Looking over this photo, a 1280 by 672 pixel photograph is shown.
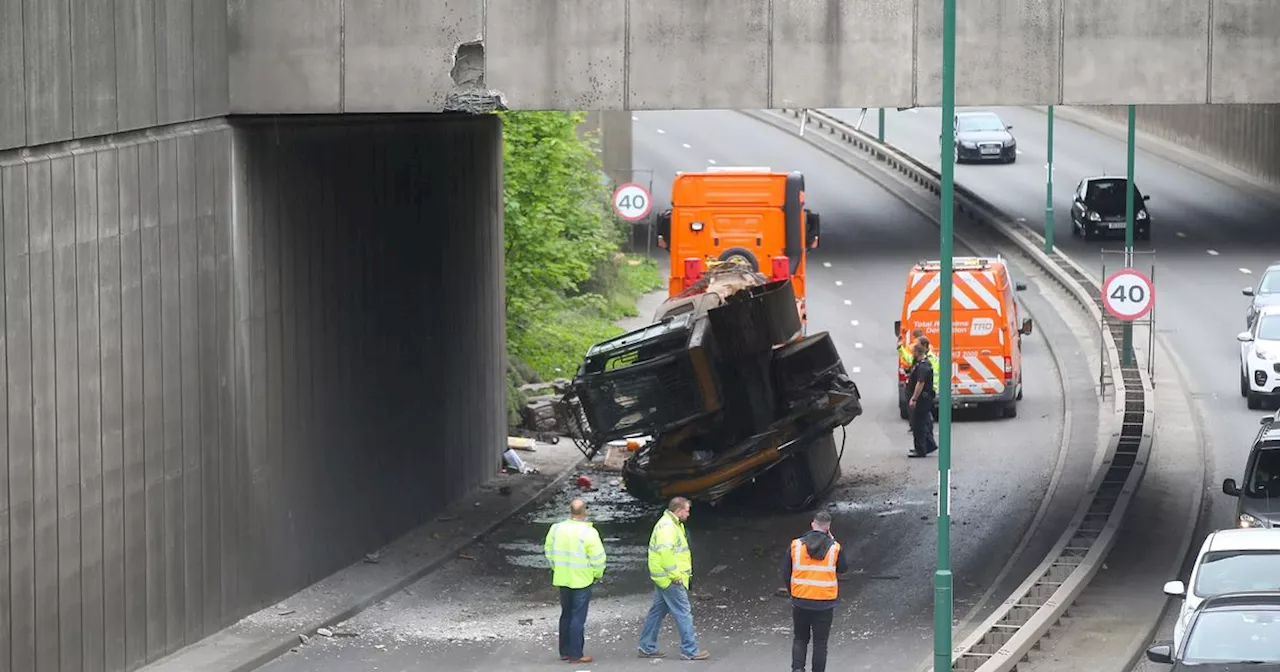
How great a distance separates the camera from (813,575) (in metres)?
16.5

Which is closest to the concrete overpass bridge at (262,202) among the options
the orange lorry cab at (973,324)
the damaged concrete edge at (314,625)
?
the damaged concrete edge at (314,625)

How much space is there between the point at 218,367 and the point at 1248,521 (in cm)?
1034

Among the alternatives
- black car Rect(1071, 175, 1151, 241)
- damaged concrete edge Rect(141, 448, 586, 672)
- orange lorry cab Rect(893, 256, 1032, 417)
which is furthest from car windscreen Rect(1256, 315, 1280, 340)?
black car Rect(1071, 175, 1151, 241)

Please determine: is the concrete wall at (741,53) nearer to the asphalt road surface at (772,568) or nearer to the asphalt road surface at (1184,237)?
the asphalt road surface at (772,568)

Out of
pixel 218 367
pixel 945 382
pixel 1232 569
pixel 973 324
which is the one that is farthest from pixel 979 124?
pixel 945 382

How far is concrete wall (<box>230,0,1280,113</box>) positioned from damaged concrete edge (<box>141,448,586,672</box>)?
16.4ft

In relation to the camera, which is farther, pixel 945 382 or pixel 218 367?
pixel 218 367

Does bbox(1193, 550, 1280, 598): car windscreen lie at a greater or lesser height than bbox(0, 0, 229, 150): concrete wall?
lesser

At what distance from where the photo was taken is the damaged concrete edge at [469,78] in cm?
1941

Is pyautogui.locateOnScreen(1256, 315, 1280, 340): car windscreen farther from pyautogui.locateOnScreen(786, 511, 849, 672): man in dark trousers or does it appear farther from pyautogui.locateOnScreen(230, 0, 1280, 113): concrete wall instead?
pyautogui.locateOnScreen(786, 511, 849, 672): man in dark trousers

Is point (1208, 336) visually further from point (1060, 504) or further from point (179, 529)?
point (179, 529)

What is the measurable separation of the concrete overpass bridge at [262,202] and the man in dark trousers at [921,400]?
295 inches

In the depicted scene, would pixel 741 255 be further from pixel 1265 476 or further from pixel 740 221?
pixel 1265 476

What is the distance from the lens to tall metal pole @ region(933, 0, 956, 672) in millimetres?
15828
